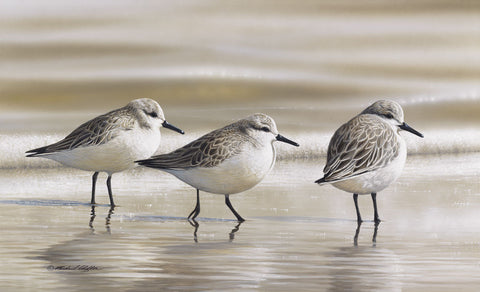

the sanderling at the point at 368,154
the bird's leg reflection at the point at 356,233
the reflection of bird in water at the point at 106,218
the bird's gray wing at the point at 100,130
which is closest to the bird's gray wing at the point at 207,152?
the reflection of bird in water at the point at 106,218

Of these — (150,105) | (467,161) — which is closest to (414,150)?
(467,161)

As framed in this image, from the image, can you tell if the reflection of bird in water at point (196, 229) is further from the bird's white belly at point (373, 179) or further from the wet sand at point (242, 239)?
the bird's white belly at point (373, 179)

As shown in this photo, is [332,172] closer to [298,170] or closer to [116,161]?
[116,161]

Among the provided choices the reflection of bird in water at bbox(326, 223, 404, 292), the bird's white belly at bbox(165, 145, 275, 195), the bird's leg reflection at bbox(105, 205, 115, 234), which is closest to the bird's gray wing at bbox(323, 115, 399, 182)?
the bird's white belly at bbox(165, 145, 275, 195)

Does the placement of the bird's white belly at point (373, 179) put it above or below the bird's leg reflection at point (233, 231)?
above

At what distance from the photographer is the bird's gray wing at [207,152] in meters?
7.99

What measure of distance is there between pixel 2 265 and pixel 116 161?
341cm

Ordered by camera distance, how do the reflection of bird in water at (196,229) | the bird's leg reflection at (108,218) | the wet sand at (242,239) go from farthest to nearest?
the bird's leg reflection at (108,218)
the reflection of bird in water at (196,229)
the wet sand at (242,239)

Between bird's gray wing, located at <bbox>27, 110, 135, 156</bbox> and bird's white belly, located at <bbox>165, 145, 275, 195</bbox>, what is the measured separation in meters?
1.31

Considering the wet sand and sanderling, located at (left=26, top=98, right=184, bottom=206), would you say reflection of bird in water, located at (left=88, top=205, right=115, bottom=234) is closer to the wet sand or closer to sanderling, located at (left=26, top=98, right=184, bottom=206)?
the wet sand

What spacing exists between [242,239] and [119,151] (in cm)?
241

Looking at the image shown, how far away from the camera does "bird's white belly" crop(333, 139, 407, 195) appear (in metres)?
8.08

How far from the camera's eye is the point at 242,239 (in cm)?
715

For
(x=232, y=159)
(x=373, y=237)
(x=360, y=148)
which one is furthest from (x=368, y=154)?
(x=232, y=159)
